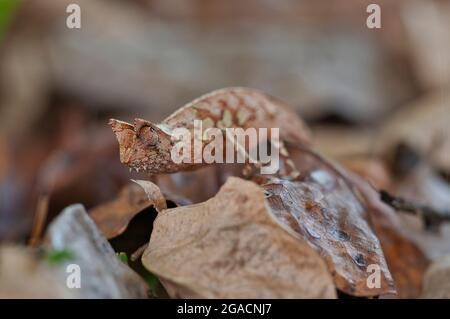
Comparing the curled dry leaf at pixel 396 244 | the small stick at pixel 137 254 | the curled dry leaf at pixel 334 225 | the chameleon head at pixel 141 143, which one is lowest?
the curled dry leaf at pixel 396 244

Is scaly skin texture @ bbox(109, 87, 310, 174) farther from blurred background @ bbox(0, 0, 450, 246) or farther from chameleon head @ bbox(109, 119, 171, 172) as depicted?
blurred background @ bbox(0, 0, 450, 246)

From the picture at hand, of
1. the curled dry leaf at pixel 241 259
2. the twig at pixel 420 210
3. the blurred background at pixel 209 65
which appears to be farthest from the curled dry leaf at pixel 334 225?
the blurred background at pixel 209 65

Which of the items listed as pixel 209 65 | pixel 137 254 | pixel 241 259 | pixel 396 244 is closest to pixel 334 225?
pixel 241 259

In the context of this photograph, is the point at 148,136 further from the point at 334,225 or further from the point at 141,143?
the point at 334,225

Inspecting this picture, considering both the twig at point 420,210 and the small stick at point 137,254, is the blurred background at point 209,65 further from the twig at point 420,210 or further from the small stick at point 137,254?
the small stick at point 137,254
